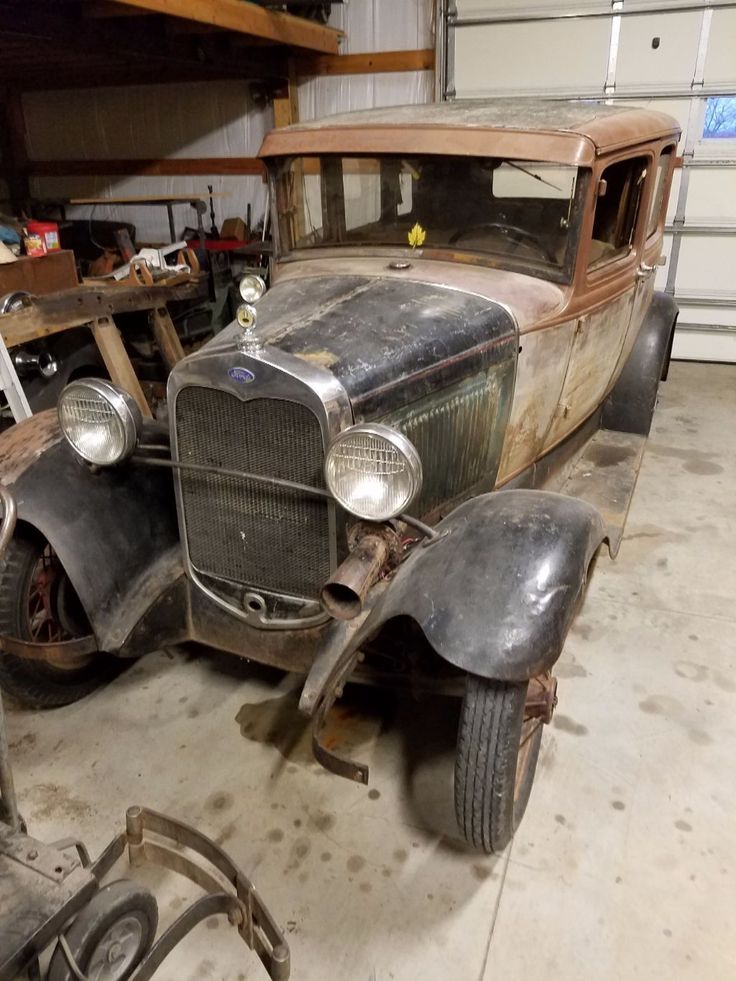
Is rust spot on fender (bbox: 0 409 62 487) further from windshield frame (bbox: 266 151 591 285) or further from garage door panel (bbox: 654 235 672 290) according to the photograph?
garage door panel (bbox: 654 235 672 290)

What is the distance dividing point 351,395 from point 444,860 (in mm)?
1285

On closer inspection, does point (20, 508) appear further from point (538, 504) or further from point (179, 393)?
point (538, 504)

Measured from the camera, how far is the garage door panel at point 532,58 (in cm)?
620

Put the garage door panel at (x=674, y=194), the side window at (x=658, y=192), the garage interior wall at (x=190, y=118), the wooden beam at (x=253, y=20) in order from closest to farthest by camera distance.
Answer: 1. the side window at (x=658, y=192)
2. the wooden beam at (x=253, y=20)
3. the garage door panel at (x=674, y=194)
4. the garage interior wall at (x=190, y=118)

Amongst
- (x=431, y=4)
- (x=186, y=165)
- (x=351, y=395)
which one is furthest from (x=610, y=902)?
(x=186, y=165)

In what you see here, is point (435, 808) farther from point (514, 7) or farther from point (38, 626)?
point (514, 7)

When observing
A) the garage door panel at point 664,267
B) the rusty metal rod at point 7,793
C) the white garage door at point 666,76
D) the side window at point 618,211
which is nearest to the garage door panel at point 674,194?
the white garage door at point 666,76

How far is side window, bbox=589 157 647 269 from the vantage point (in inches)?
118

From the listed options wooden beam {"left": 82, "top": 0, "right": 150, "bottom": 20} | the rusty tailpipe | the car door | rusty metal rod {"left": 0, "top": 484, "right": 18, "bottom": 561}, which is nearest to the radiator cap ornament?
the rusty tailpipe

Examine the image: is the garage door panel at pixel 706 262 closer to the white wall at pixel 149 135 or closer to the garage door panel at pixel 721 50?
the garage door panel at pixel 721 50

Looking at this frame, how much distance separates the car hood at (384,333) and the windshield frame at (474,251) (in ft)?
0.90

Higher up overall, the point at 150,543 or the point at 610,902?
the point at 150,543

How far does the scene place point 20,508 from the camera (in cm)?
223

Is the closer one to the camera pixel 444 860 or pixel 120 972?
pixel 120 972
